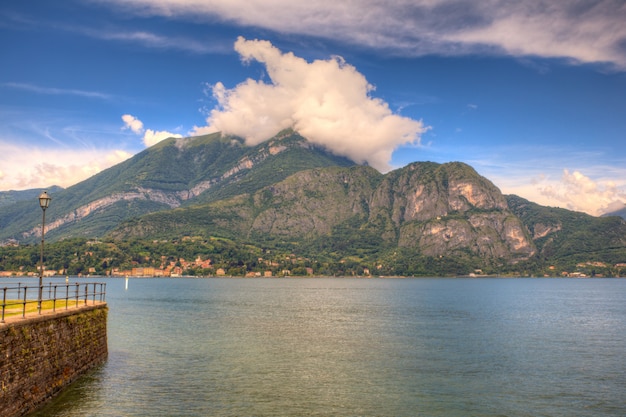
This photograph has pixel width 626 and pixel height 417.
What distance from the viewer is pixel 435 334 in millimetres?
73812

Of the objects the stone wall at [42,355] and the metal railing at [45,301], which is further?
the metal railing at [45,301]

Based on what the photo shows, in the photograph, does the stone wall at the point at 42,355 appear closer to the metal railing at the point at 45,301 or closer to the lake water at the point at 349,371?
the metal railing at the point at 45,301

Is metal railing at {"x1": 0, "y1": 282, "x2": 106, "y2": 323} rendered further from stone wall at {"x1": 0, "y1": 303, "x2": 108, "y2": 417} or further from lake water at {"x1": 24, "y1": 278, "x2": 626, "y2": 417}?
lake water at {"x1": 24, "y1": 278, "x2": 626, "y2": 417}

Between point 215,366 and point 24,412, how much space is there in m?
21.0

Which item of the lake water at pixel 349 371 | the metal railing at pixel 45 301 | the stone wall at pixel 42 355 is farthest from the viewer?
the lake water at pixel 349 371

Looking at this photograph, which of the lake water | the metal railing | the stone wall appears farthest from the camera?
the lake water

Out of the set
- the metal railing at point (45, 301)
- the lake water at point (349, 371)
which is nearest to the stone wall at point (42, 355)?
the metal railing at point (45, 301)

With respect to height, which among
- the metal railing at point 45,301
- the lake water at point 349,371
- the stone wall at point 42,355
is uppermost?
the metal railing at point 45,301

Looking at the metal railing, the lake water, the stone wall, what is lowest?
the lake water

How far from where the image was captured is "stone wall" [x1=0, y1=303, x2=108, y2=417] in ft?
80.2

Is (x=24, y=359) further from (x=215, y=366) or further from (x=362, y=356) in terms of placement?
(x=362, y=356)

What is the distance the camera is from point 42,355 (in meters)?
29.1

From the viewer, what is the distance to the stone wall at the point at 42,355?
80.2 feet

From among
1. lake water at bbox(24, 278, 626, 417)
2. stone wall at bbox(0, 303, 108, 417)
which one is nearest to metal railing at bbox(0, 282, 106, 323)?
stone wall at bbox(0, 303, 108, 417)
